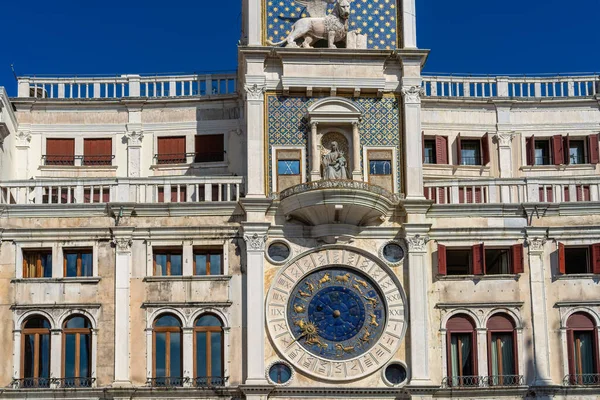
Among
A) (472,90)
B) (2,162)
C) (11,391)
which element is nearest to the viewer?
(11,391)

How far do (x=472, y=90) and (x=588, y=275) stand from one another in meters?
8.49

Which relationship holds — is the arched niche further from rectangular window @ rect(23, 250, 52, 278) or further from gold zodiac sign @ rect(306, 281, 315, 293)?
rectangular window @ rect(23, 250, 52, 278)

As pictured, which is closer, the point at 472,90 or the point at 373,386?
the point at 373,386

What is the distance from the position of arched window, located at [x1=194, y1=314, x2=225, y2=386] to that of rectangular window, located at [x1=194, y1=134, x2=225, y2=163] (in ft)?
21.3

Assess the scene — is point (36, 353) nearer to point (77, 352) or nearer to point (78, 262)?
point (77, 352)

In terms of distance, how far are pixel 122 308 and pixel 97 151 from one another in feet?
23.0

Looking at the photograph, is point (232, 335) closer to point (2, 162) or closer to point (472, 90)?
point (2, 162)

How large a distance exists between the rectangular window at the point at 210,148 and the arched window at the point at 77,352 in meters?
7.51

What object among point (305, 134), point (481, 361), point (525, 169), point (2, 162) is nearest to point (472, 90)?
point (525, 169)

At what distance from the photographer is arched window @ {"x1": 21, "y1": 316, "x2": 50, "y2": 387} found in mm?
44469

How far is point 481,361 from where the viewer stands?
45156 millimetres

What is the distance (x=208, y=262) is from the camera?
4578 cm

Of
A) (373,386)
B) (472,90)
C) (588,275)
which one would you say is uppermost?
(472,90)

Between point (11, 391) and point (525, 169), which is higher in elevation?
point (525, 169)
